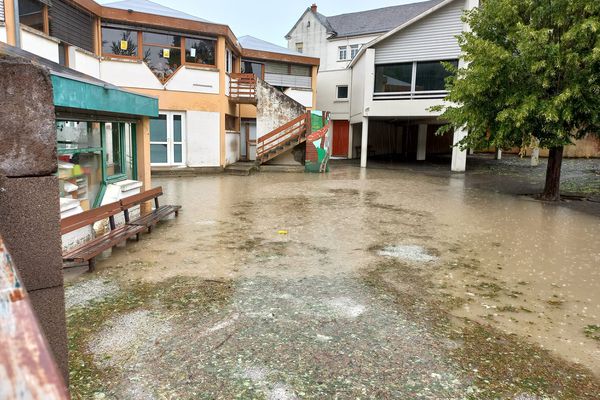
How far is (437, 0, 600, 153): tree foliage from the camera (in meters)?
10.4

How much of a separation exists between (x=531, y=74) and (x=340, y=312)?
9.55 m

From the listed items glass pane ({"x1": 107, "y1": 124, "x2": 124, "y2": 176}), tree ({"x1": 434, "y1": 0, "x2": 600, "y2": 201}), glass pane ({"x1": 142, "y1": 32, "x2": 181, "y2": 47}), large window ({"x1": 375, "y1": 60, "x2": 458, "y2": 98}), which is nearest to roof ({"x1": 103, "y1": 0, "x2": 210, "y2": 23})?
glass pane ({"x1": 142, "y1": 32, "x2": 181, "y2": 47})

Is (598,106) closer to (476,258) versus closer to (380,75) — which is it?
(476,258)

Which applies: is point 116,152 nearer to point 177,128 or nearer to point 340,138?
point 177,128

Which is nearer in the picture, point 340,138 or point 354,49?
point 340,138

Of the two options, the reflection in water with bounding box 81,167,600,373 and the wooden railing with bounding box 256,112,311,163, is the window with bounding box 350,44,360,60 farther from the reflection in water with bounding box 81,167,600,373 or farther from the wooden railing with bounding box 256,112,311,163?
the reflection in water with bounding box 81,167,600,373

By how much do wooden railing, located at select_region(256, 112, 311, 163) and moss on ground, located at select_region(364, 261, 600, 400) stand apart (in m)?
16.0

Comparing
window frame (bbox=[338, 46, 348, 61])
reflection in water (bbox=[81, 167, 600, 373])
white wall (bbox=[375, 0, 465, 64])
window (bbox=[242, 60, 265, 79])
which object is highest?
window frame (bbox=[338, 46, 348, 61])

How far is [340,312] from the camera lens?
4617 mm

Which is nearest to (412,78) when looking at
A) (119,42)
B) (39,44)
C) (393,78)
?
(393,78)

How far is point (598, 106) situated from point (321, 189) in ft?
24.8

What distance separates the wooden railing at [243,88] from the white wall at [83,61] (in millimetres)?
5702

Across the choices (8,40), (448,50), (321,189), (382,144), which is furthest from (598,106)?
(382,144)

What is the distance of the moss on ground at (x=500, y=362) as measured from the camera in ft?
10.8
